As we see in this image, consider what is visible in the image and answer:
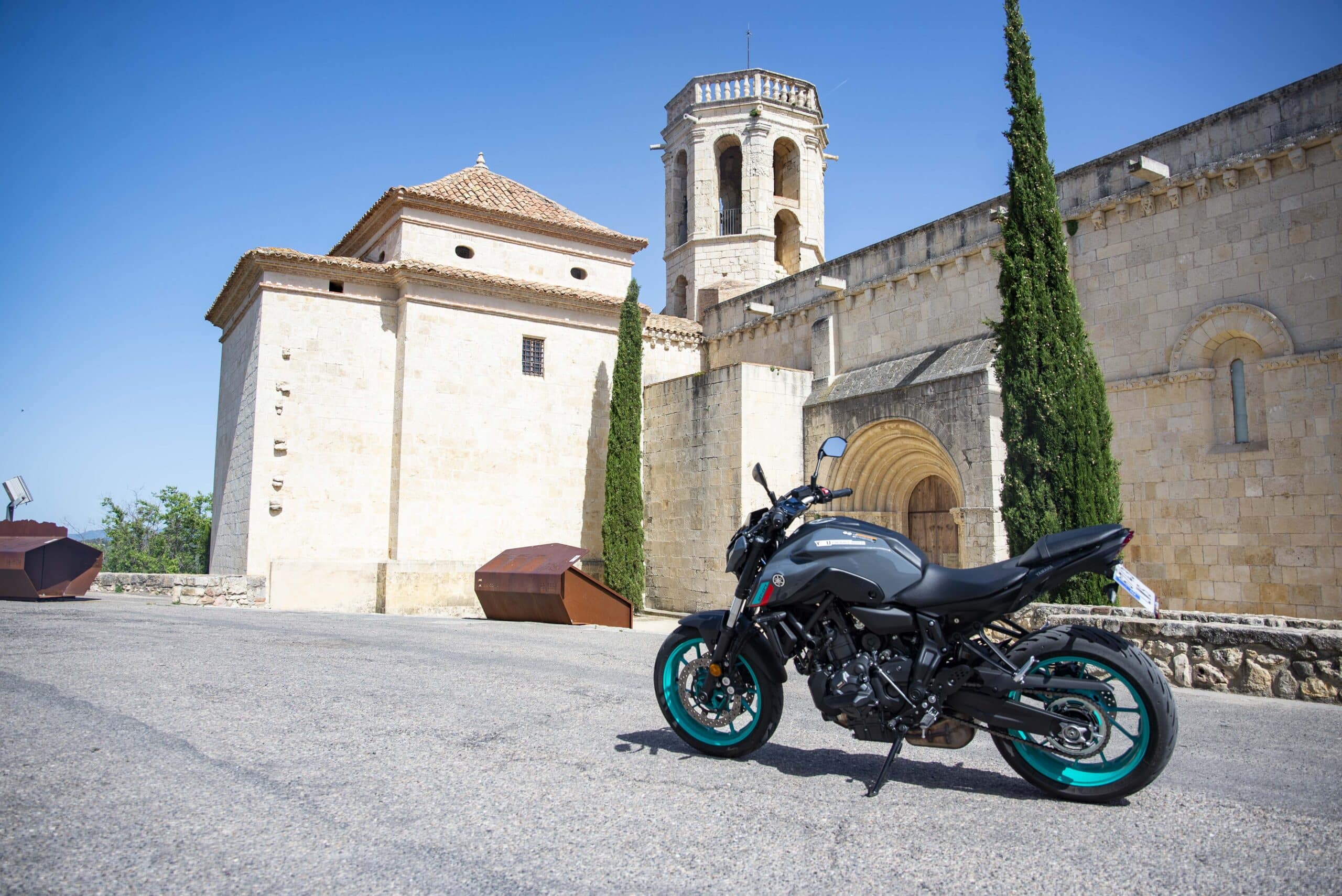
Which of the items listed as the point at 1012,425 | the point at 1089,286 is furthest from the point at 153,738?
the point at 1089,286

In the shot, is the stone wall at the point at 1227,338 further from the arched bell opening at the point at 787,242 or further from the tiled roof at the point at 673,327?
the arched bell opening at the point at 787,242

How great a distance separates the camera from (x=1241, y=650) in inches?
254

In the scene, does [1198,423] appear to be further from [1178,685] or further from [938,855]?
[938,855]

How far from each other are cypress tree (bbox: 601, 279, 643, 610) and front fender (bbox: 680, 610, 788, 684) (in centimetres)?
1278

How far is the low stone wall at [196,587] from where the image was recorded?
45.1 feet

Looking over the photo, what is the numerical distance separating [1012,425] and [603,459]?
942 centimetres

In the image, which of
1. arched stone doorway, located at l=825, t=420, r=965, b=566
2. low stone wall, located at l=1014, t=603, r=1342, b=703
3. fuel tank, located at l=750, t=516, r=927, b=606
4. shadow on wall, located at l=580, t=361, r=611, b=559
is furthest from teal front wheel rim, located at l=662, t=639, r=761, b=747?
shadow on wall, located at l=580, t=361, r=611, b=559

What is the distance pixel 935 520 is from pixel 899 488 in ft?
2.74

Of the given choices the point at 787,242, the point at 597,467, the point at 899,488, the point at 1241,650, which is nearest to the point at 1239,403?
the point at 899,488

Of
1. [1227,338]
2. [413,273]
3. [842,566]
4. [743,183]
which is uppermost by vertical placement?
[743,183]

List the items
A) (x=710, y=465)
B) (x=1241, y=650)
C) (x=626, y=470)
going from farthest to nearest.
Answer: (x=626, y=470)
(x=710, y=465)
(x=1241, y=650)

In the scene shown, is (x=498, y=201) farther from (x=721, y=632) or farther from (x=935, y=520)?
(x=721, y=632)

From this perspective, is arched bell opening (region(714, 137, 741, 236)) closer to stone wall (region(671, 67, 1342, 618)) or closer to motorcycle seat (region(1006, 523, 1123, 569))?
stone wall (region(671, 67, 1342, 618))

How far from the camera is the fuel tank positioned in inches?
141
